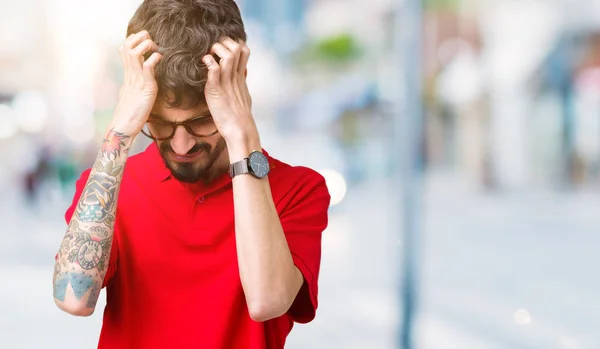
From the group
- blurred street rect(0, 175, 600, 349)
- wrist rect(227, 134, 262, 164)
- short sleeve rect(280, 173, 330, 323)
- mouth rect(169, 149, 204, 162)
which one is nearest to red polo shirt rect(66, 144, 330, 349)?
short sleeve rect(280, 173, 330, 323)

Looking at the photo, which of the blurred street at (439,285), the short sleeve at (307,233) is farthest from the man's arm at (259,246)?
the blurred street at (439,285)

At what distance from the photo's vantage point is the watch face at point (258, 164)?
4.54 ft

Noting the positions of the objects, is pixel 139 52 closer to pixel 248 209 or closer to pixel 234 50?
pixel 234 50

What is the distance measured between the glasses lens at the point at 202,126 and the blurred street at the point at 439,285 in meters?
0.62

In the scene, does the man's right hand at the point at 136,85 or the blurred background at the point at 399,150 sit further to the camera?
the blurred background at the point at 399,150

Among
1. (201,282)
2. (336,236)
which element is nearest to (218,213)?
(201,282)

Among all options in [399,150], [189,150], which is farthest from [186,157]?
[399,150]

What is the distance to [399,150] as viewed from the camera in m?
3.81

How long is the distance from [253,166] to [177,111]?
0.65 ft

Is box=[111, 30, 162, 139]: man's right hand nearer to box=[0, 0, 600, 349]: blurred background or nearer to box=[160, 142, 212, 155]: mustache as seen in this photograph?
box=[160, 142, 212, 155]: mustache

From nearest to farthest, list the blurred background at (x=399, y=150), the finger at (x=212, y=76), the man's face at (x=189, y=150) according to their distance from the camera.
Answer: the finger at (x=212, y=76) < the man's face at (x=189, y=150) < the blurred background at (x=399, y=150)

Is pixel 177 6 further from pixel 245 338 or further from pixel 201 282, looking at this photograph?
pixel 245 338

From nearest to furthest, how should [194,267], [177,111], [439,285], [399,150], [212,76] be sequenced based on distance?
1. [212,76]
2. [177,111]
3. [194,267]
4. [399,150]
5. [439,285]

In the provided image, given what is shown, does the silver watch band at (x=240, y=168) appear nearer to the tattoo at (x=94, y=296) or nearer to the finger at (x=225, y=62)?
the finger at (x=225, y=62)
